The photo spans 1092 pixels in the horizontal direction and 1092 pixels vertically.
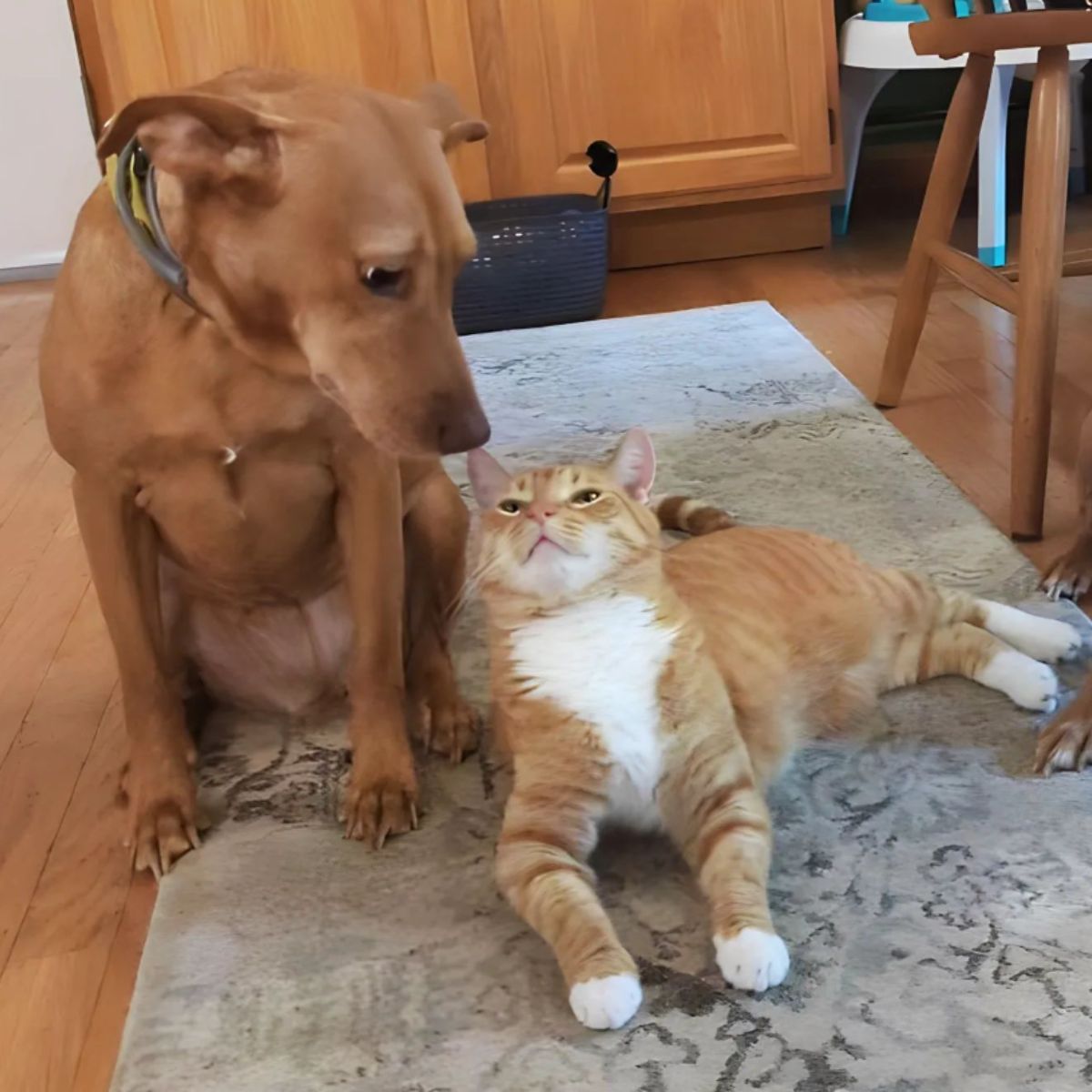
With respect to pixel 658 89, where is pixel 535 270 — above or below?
below

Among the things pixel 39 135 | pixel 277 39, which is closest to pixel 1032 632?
pixel 277 39

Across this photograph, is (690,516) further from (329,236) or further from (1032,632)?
(329,236)

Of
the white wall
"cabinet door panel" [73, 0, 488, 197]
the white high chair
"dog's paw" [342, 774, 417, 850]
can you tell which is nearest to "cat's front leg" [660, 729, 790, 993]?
"dog's paw" [342, 774, 417, 850]

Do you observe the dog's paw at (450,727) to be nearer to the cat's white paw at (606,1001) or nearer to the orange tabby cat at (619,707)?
the orange tabby cat at (619,707)

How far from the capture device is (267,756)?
1506 millimetres

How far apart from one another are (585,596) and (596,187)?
224 centimetres

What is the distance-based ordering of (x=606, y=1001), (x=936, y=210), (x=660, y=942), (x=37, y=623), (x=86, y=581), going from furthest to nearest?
(x=936, y=210)
(x=86, y=581)
(x=37, y=623)
(x=660, y=942)
(x=606, y=1001)

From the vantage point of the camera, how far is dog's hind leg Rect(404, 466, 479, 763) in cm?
155

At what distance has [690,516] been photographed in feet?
5.76

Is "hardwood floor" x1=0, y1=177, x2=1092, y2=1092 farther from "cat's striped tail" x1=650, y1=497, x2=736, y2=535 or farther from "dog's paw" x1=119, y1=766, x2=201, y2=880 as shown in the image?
"cat's striped tail" x1=650, y1=497, x2=736, y2=535

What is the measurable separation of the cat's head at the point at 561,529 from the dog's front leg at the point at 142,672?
38 cm

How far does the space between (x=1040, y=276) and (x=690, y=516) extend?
1.88 ft

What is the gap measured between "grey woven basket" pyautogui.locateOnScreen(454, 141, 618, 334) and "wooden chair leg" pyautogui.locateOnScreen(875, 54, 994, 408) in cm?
89

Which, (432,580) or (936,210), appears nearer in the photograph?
(432,580)
